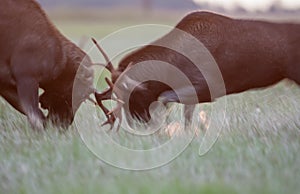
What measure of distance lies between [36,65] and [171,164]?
2.31 meters

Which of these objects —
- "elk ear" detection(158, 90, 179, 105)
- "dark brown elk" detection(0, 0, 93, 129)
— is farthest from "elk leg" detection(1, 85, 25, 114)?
"elk ear" detection(158, 90, 179, 105)

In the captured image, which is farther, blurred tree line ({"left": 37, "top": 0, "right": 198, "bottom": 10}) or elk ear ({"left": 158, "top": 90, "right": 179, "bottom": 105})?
blurred tree line ({"left": 37, "top": 0, "right": 198, "bottom": 10})

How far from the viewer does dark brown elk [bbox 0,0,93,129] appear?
9.10m

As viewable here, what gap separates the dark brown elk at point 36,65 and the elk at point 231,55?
69 cm

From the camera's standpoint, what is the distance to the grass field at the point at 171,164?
6688 mm

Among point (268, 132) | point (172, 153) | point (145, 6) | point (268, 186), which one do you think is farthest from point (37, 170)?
point (145, 6)

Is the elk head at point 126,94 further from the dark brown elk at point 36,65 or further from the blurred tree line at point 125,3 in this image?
the blurred tree line at point 125,3

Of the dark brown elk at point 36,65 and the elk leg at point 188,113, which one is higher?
the dark brown elk at point 36,65

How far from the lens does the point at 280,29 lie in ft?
33.3

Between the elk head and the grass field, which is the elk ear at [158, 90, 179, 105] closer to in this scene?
the elk head

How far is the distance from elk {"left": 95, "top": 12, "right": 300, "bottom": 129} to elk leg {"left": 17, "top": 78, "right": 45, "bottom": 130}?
3.68 ft

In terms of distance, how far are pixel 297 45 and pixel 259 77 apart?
0.54 metres

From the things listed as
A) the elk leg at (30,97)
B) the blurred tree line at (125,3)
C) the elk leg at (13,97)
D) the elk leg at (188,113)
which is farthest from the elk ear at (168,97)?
the blurred tree line at (125,3)

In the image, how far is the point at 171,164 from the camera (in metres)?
7.46
